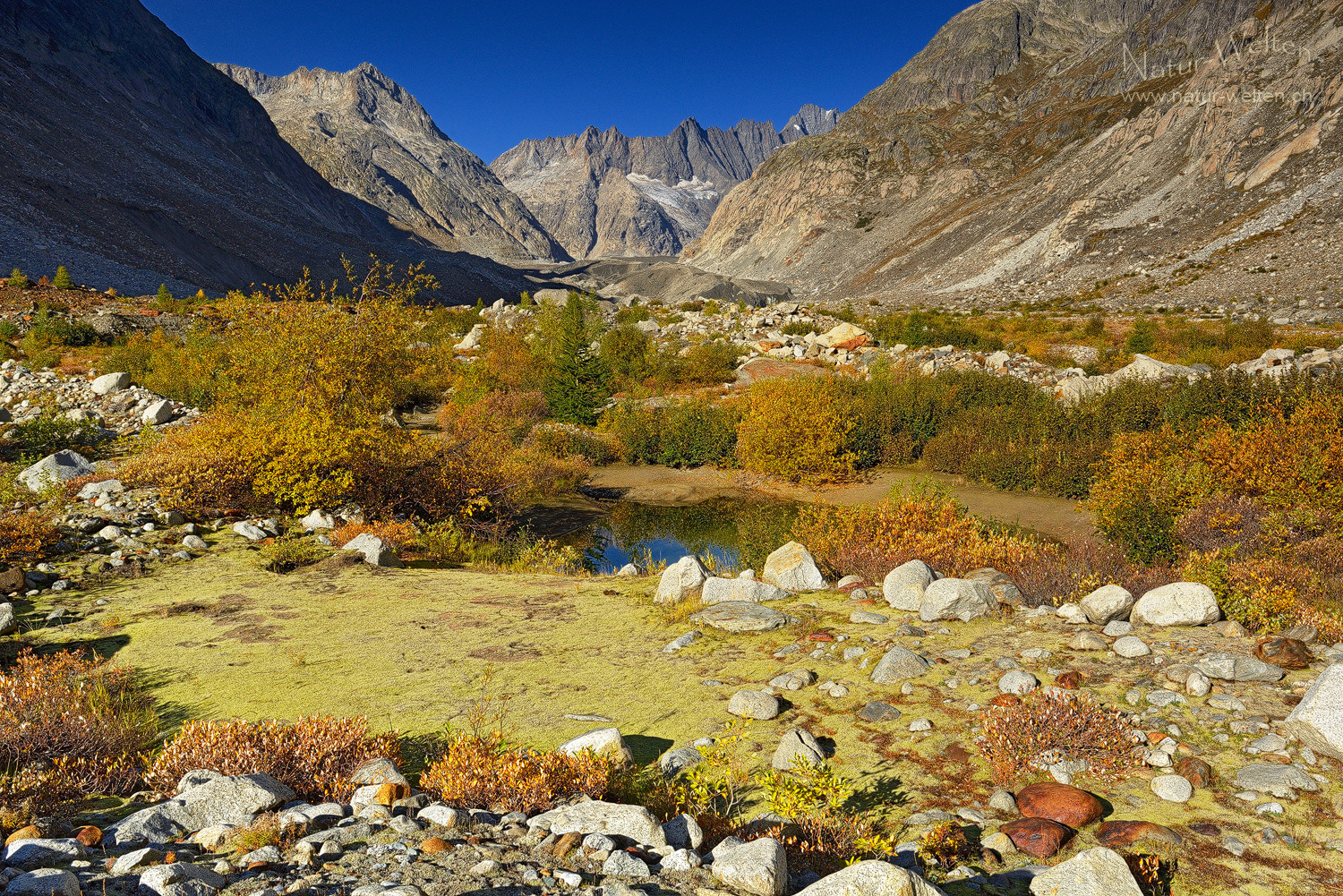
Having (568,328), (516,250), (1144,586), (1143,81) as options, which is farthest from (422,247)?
(1144,586)

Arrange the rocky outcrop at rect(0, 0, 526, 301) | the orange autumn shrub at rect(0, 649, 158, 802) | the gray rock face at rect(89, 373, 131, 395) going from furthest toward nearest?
the rocky outcrop at rect(0, 0, 526, 301) < the gray rock face at rect(89, 373, 131, 395) < the orange autumn shrub at rect(0, 649, 158, 802)

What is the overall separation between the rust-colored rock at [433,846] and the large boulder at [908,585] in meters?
5.06

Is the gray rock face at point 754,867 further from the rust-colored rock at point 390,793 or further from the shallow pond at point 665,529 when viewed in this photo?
the shallow pond at point 665,529

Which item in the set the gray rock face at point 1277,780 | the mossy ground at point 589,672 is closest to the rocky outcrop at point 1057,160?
the mossy ground at point 589,672

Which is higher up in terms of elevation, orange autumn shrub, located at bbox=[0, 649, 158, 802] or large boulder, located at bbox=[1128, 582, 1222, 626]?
orange autumn shrub, located at bbox=[0, 649, 158, 802]

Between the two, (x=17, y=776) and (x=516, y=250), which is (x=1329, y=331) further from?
(x=516, y=250)

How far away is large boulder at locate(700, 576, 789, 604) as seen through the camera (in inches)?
285

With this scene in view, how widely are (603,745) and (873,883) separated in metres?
1.80

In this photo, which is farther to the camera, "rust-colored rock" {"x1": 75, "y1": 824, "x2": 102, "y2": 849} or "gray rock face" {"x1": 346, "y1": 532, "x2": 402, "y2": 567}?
"gray rock face" {"x1": 346, "y1": 532, "x2": 402, "y2": 567}

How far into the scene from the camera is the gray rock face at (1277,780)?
3578 millimetres

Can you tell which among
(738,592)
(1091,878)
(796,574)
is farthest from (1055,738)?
(796,574)

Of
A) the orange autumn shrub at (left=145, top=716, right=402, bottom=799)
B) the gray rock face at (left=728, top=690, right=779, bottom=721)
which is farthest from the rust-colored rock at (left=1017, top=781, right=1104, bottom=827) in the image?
the orange autumn shrub at (left=145, top=716, right=402, bottom=799)

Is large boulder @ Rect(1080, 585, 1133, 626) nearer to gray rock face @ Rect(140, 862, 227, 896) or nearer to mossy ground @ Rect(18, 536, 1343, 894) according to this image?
mossy ground @ Rect(18, 536, 1343, 894)

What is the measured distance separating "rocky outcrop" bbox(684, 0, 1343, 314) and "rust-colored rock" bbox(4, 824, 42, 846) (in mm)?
52165
